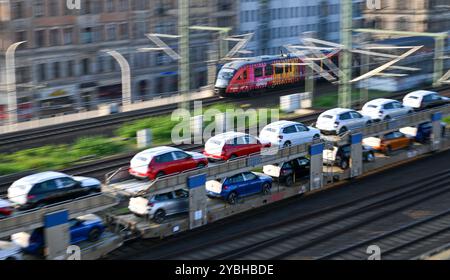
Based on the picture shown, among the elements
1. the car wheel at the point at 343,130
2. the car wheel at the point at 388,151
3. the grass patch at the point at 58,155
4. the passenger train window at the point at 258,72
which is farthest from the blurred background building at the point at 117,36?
the car wheel at the point at 388,151

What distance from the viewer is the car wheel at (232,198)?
833 inches

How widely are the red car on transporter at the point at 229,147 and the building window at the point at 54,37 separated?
85.7 feet

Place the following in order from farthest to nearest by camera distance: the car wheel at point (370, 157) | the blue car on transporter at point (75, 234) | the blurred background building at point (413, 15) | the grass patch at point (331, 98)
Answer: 1. the blurred background building at point (413, 15)
2. the grass patch at point (331, 98)
3. the car wheel at point (370, 157)
4. the blue car on transporter at point (75, 234)

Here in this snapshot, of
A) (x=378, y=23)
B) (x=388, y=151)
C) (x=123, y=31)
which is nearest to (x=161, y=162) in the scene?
(x=388, y=151)

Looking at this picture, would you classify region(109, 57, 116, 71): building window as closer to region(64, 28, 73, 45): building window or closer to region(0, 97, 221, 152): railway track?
region(64, 28, 73, 45): building window

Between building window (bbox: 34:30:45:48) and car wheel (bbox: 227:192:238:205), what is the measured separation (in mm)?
28086

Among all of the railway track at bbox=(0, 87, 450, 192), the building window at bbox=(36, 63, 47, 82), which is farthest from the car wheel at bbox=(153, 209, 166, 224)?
the building window at bbox=(36, 63, 47, 82)

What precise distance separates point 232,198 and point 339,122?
270 inches

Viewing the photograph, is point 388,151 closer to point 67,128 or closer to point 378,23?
point 67,128

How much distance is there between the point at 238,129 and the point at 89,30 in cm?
2098

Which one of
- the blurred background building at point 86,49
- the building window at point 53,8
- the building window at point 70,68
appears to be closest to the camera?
the blurred background building at point 86,49

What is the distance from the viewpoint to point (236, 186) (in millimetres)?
21219

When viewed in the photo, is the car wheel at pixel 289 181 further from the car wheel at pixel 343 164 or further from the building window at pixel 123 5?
Result: the building window at pixel 123 5
